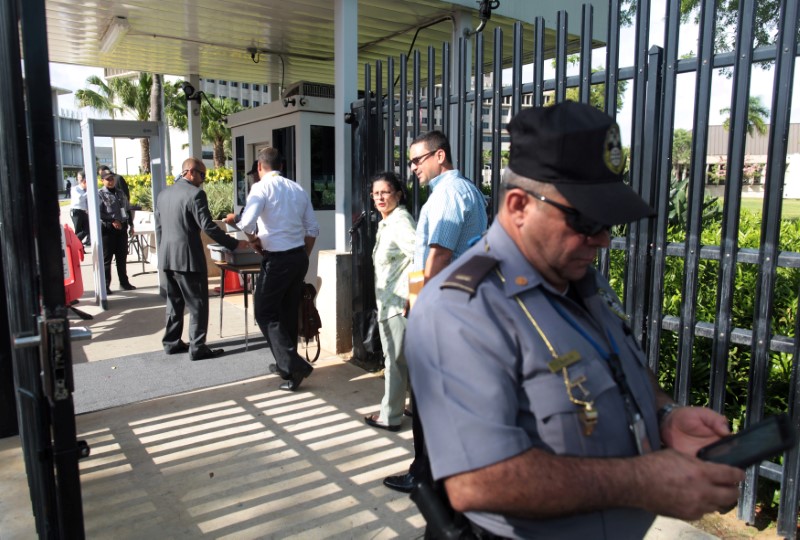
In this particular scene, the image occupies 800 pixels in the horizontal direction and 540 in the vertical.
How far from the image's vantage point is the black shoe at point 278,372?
4867mm

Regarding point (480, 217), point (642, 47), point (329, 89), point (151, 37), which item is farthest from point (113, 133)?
point (642, 47)

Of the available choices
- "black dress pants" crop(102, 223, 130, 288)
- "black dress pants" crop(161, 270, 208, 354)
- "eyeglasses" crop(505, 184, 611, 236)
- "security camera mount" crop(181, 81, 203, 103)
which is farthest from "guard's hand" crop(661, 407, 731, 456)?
"security camera mount" crop(181, 81, 203, 103)

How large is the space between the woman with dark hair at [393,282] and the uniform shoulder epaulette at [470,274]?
2.58 m

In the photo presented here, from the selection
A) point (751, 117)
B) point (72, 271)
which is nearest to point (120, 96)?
point (72, 271)

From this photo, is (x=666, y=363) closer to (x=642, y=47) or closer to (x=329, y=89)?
(x=642, y=47)

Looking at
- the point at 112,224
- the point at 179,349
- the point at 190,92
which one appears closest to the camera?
the point at 179,349

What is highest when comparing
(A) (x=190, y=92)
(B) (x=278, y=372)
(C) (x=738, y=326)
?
(A) (x=190, y=92)

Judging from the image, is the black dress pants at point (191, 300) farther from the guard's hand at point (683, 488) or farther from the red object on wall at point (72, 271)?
the guard's hand at point (683, 488)

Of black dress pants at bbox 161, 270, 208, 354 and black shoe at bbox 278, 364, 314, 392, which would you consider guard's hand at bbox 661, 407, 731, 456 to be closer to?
black shoe at bbox 278, 364, 314, 392

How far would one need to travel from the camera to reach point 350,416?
4.34m

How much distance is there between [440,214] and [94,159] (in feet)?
19.9

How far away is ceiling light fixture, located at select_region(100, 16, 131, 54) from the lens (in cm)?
695

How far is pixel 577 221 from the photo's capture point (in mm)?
1268

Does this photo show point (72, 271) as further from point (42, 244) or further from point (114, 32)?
point (42, 244)
